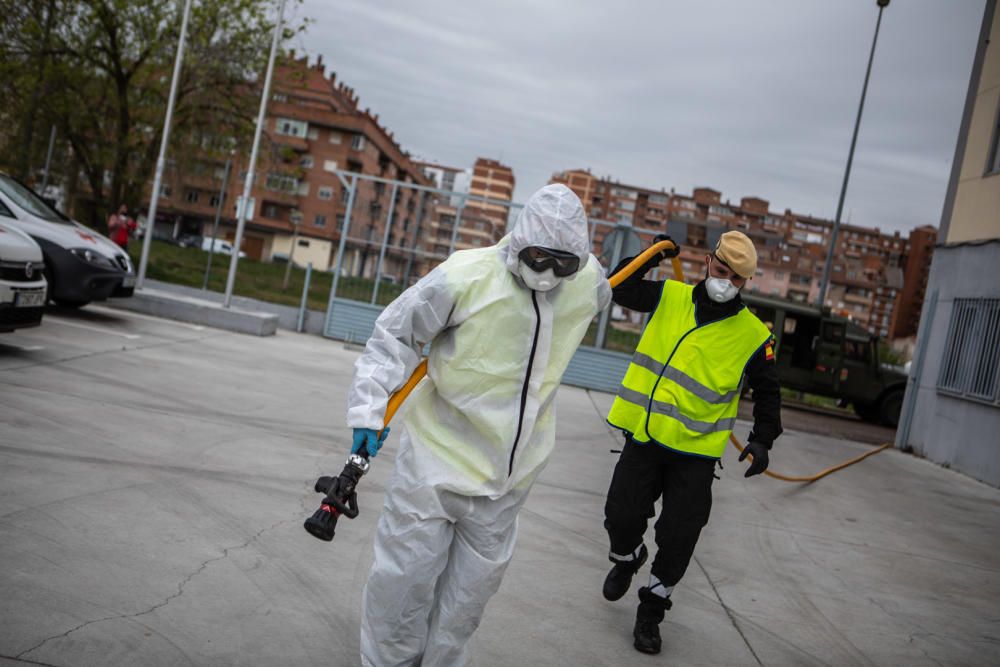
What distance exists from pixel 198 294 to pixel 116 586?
17337 millimetres

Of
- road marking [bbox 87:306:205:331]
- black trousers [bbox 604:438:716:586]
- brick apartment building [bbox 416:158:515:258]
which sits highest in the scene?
brick apartment building [bbox 416:158:515:258]

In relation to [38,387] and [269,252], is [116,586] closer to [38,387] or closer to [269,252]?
[38,387]

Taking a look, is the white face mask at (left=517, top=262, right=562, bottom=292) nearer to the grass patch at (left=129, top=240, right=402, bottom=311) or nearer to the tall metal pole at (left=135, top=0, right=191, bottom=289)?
the grass patch at (left=129, top=240, right=402, bottom=311)

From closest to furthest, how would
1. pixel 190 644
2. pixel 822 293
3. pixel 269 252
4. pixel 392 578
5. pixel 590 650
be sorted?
pixel 392 578
pixel 190 644
pixel 590 650
pixel 822 293
pixel 269 252

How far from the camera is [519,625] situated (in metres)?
4.27

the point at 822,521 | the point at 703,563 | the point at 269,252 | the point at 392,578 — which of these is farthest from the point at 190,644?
the point at 269,252

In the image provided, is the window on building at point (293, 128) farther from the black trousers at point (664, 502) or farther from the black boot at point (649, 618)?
the black boot at point (649, 618)

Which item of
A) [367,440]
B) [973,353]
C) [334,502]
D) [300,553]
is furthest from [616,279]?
[973,353]

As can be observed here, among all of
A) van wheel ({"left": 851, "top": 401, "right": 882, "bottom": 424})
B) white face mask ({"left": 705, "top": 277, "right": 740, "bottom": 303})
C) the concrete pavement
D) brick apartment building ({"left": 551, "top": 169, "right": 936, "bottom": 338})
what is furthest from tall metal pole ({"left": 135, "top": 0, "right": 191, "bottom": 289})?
brick apartment building ({"left": 551, "top": 169, "right": 936, "bottom": 338})

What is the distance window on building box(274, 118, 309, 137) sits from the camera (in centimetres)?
8275

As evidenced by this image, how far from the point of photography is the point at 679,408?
4.43m

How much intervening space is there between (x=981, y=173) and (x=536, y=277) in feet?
41.0

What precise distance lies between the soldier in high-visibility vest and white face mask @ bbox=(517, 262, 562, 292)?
1316 mm

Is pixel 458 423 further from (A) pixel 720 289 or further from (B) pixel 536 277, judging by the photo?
(A) pixel 720 289
